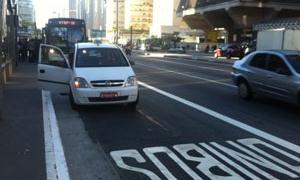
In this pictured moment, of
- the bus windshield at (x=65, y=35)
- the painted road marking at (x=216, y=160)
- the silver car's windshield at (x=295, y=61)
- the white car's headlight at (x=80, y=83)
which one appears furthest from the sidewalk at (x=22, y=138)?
the bus windshield at (x=65, y=35)

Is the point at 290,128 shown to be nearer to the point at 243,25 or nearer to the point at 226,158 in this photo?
the point at 226,158

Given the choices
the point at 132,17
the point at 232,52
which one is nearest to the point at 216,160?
the point at 232,52

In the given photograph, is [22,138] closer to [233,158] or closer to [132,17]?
[233,158]

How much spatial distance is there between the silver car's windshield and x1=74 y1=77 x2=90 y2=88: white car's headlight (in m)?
4.86

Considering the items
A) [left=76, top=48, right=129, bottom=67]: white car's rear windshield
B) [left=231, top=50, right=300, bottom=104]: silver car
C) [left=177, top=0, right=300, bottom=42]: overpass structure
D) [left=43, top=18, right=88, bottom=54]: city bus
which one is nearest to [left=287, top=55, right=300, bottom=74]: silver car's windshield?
[left=231, top=50, right=300, bottom=104]: silver car

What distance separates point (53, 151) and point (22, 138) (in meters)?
1.26

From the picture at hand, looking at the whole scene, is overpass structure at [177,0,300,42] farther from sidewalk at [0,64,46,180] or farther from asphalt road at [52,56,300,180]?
asphalt road at [52,56,300,180]

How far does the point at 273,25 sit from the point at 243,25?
2966cm

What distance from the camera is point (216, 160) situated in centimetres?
738

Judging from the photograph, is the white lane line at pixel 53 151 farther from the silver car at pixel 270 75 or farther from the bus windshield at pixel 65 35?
the bus windshield at pixel 65 35

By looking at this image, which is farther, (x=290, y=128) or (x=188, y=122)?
(x=188, y=122)

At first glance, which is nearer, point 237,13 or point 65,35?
point 65,35

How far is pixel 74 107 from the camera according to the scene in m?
12.3

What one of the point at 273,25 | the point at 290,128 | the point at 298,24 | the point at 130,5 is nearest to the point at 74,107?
the point at 290,128
